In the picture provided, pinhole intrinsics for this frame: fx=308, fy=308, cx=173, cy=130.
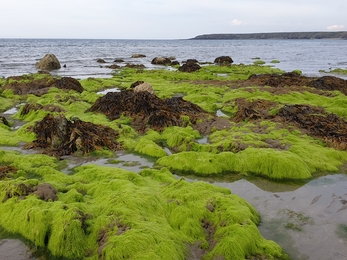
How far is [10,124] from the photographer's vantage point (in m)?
12.0

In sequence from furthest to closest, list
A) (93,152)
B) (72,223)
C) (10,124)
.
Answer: (10,124) → (93,152) → (72,223)

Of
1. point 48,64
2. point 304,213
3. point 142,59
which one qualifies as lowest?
point 304,213

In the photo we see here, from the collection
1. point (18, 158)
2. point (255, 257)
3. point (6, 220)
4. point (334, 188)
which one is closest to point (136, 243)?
point (255, 257)

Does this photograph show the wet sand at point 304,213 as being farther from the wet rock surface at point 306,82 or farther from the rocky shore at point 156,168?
the wet rock surface at point 306,82

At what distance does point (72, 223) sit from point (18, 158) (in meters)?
A: 4.32

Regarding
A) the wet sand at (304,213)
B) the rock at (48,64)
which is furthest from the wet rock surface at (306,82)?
the rock at (48,64)

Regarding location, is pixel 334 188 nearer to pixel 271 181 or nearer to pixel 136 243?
pixel 271 181

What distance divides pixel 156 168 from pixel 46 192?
2.91 metres

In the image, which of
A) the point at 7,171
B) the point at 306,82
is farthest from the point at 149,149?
the point at 306,82

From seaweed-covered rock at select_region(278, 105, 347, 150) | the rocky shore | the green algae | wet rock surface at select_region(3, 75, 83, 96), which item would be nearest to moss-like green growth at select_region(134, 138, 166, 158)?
the rocky shore

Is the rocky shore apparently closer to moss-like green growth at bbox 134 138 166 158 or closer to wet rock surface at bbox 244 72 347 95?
moss-like green growth at bbox 134 138 166 158

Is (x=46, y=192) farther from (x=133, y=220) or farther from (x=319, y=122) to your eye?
(x=319, y=122)

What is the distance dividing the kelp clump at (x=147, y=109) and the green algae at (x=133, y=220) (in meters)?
5.04

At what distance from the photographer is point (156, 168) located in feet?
26.2
